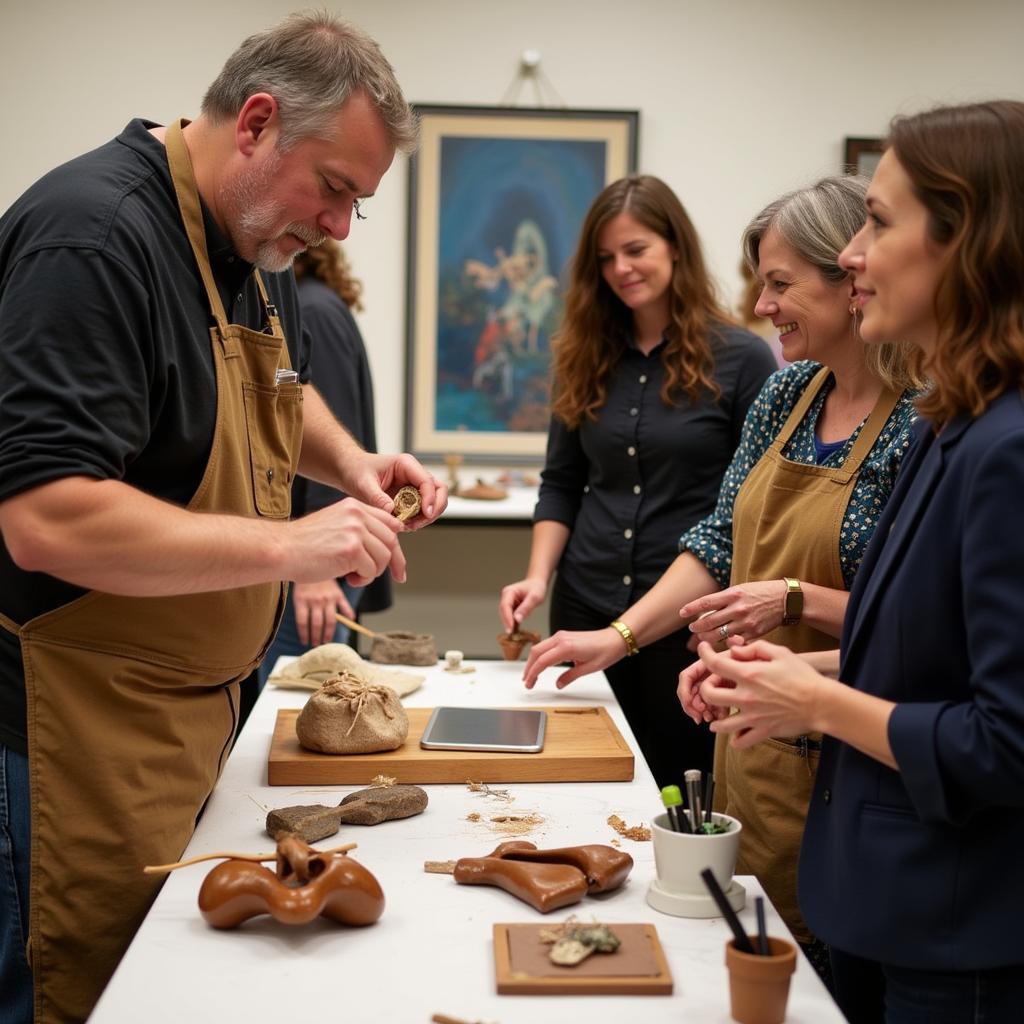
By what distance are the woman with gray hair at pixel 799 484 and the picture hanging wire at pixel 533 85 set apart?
351 cm

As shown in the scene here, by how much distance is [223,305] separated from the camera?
187 cm

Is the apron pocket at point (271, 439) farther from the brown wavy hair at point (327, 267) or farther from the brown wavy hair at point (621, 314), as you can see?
the brown wavy hair at point (327, 267)

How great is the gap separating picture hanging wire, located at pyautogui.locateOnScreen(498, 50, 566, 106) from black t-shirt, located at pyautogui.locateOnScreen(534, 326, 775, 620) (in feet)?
9.13

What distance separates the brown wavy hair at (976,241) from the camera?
1.30 meters

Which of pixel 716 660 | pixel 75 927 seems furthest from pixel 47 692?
pixel 716 660

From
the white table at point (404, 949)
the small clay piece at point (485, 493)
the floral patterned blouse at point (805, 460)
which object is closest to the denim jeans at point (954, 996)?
the white table at point (404, 949)

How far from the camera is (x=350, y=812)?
5.67 ft

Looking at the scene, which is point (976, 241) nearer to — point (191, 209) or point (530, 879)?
point (530, 879)

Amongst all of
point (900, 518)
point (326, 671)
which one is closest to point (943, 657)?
point (900, 518)

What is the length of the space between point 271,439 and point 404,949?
88cm

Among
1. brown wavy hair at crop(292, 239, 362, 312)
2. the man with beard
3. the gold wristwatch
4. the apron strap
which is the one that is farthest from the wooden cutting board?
brown wavy hair at crop(292, 239, 362, 312)

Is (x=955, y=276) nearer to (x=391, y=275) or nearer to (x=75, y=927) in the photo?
(x=75, y=927)

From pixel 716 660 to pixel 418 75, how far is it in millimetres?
4592

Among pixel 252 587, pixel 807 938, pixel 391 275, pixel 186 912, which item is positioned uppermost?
pixel 391 275
